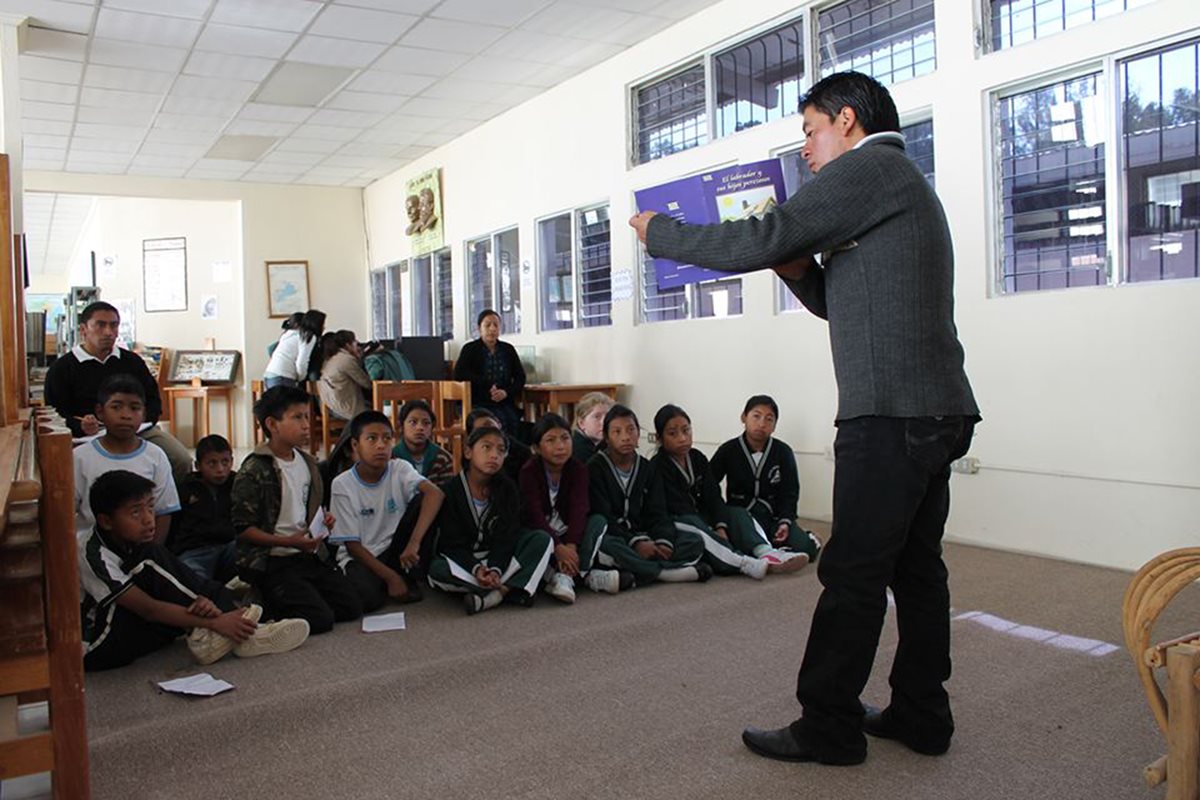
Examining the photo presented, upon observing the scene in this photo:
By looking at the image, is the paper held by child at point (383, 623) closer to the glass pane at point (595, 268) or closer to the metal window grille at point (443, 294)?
the glass pane at point (595, 268)

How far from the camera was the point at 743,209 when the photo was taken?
218cm

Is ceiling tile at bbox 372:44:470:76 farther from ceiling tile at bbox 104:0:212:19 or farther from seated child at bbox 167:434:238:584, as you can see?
seated child at bbox 167:434:238:584

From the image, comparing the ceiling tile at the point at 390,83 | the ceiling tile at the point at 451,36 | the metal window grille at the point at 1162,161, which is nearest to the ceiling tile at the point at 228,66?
the ceiling tile at the point at 390,83

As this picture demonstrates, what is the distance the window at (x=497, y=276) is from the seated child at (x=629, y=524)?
384 centimetres

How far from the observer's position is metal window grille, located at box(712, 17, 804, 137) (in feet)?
15.7

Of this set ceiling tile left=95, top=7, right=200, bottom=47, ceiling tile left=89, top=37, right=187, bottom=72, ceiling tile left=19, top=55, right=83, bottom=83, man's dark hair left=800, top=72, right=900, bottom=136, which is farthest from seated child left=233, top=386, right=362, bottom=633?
ceiling tile left=19, top=55, right=83, bottom=83

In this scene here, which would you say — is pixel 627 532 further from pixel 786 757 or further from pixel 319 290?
pixel 319 290

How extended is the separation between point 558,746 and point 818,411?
300 centimetres

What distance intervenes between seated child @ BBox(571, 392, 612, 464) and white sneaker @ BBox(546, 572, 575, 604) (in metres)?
0.81

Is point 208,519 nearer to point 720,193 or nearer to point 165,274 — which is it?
point 720,193

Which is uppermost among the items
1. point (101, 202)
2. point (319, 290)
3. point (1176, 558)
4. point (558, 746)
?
point (101, 202)

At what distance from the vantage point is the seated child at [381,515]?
3225 mm

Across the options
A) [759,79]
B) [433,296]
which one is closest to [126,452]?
[759,79]

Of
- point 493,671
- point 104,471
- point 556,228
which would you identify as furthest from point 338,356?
point 493,671
